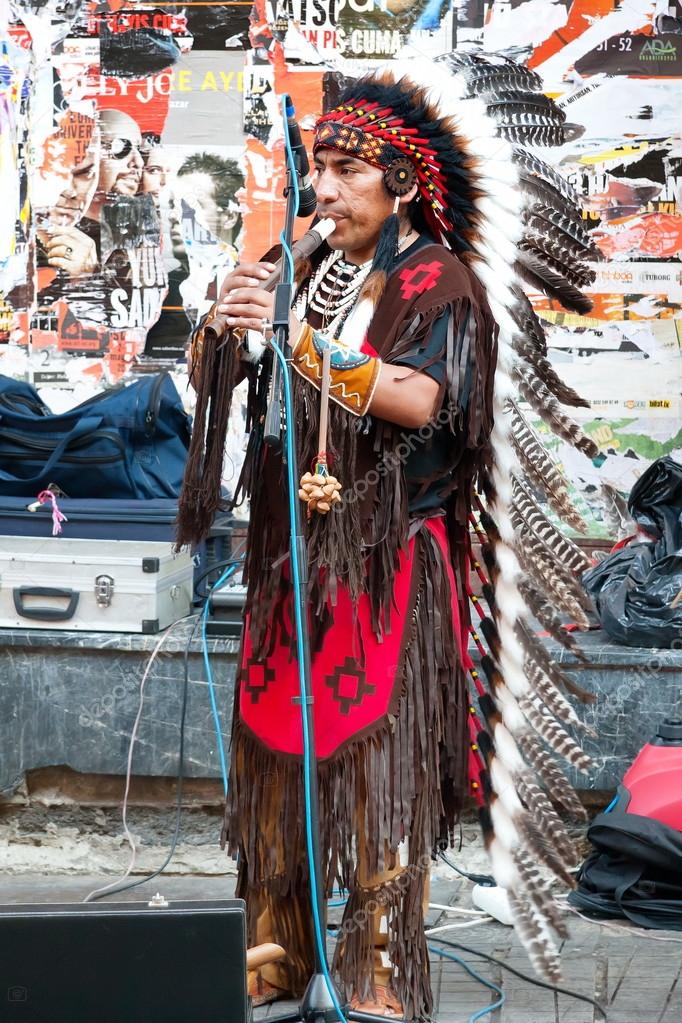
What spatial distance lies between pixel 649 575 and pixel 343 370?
80.1 inches

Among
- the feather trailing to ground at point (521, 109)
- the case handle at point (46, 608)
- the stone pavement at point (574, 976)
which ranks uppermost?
the feather trailing to ground at point (521, 109)

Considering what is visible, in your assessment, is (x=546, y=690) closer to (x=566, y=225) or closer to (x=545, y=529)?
(x=545, y=529)

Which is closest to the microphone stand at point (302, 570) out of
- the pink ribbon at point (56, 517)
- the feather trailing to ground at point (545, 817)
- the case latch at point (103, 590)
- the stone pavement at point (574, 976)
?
the stone pavement at point (574, 976)

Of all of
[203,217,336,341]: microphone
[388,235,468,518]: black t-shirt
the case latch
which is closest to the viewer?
[203,217,336,341]: microphone

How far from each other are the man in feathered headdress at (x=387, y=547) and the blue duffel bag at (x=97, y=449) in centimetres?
163

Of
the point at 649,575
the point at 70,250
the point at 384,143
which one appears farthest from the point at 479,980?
the point at 70,250

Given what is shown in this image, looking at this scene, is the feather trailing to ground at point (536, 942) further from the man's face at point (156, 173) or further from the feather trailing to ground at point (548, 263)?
the man's face at point (156, 173)

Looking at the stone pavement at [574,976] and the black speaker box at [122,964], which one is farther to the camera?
the stone pavement at [574,976]

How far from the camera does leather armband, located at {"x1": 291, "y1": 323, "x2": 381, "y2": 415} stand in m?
2.49

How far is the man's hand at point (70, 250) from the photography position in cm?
509

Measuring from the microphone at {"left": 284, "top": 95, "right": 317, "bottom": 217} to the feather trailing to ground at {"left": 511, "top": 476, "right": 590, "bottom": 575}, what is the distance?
0.84 m

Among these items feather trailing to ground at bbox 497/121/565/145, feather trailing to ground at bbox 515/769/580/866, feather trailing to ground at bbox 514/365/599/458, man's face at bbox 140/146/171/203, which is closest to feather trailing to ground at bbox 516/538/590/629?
feather trailing to ground at bbox 514/365/599/458

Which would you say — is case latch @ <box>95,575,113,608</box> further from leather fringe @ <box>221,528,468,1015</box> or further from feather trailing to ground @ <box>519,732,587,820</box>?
feather trailing to ground @ <box>519,732,587,820</box>

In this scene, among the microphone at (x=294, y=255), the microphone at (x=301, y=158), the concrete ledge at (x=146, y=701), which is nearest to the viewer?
the microphone at (x=301, y=158)
